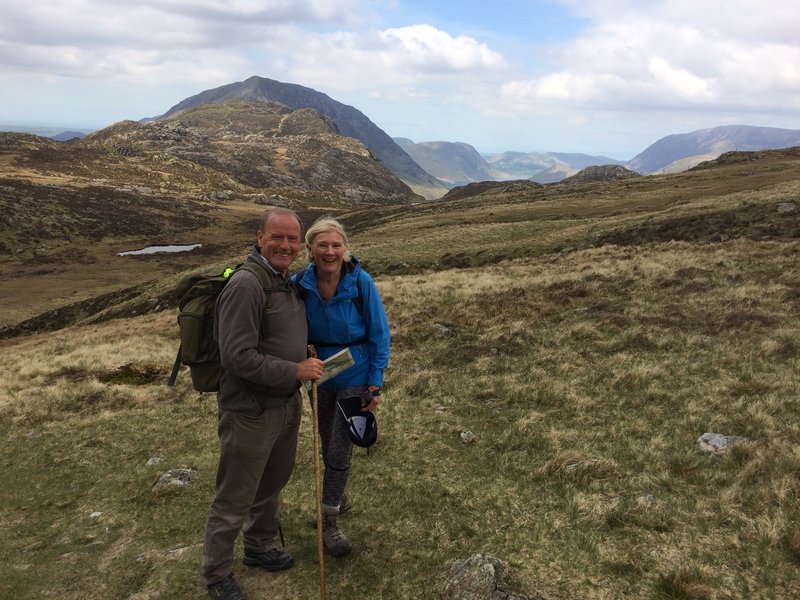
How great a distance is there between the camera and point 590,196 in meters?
65.8

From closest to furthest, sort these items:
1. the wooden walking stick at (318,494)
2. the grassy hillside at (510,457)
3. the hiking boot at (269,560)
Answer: the wooden walking stick at (318,494) < the grassy hillside at (510,457) < the hiking boot at (269,560)

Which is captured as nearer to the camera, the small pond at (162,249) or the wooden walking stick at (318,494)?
the wooden walking stick at (318,494)

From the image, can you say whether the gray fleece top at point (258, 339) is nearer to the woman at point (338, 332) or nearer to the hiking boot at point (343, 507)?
the woman at point (338, 332)

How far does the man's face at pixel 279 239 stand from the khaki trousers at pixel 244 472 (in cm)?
145

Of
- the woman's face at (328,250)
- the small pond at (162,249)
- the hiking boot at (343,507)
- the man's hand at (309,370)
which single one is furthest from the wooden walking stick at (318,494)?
the small pond at (162,249)

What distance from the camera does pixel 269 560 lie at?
546 cm

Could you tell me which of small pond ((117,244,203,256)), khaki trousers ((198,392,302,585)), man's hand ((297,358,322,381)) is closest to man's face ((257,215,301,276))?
man's hand ((297,358,322,381))

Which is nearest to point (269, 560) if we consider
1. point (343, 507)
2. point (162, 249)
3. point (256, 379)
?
point (343, 507)

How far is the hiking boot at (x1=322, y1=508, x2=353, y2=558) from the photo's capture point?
5617 mm

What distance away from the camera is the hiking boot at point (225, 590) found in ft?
Result: 16.3

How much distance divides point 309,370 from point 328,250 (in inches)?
47.7

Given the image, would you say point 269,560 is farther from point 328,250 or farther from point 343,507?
point 328,250

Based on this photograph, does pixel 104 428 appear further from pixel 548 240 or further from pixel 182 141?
pixel 182 141

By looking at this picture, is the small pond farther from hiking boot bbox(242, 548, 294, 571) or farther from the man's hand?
the man's hand
